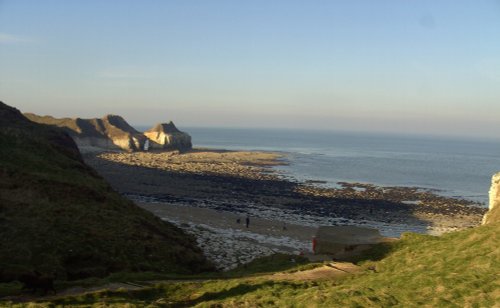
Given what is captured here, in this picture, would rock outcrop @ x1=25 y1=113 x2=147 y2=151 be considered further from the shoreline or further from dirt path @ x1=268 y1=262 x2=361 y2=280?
dirt path @ x1=268 y1=262 x2=361 y2=280

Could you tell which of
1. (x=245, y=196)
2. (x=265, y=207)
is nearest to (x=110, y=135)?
(x=245, y=196)

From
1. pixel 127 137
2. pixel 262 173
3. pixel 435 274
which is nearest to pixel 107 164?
pixel 262 173

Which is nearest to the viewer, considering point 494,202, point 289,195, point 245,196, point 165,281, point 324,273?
point 324,273

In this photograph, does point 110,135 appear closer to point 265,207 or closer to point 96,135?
point 96,135

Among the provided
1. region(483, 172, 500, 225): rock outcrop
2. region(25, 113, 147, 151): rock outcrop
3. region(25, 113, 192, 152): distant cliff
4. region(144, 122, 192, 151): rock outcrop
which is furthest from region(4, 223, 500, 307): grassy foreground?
region(144, 122, 192, 151): rock outcrop

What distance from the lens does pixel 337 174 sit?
123875 mm

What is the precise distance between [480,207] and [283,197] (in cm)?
3670

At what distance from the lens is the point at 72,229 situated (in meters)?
28.5

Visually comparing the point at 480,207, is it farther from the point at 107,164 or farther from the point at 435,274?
the point at 107,164

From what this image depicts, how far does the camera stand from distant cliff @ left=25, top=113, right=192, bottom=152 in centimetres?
17100

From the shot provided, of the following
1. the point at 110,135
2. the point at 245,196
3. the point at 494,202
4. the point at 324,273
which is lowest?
the point at 245,196

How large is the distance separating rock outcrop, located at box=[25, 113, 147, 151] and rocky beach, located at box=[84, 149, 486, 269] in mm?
61759

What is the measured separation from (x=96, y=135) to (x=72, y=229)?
6235 inches

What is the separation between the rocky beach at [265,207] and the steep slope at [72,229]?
5.08 m
